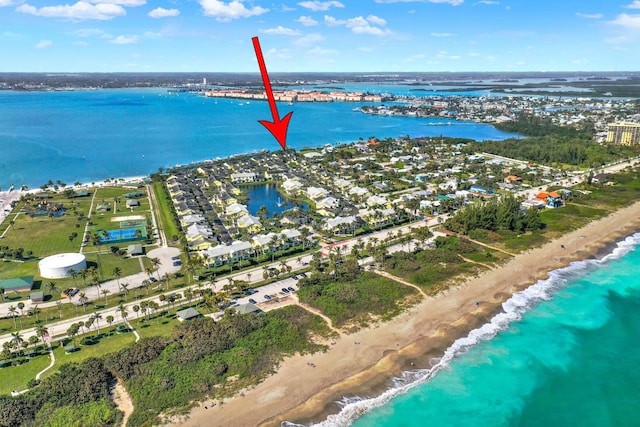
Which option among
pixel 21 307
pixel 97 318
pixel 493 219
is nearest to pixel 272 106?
pixel 97 318

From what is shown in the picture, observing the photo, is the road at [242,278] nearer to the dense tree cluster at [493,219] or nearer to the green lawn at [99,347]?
the green lawn at [99,347]

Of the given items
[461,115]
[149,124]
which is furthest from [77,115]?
[461,115]

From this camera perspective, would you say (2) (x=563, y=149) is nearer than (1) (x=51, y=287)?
No

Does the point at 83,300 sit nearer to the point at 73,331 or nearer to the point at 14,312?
the point at 14,312

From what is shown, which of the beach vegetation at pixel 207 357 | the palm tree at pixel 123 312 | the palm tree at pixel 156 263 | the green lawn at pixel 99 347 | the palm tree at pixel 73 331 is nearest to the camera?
the beach vegetation at pixel 207 357

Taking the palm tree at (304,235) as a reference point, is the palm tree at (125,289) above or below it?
below

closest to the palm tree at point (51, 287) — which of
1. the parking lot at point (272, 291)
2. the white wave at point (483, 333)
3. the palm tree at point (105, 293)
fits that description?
the palm tree at point (105, 293)
